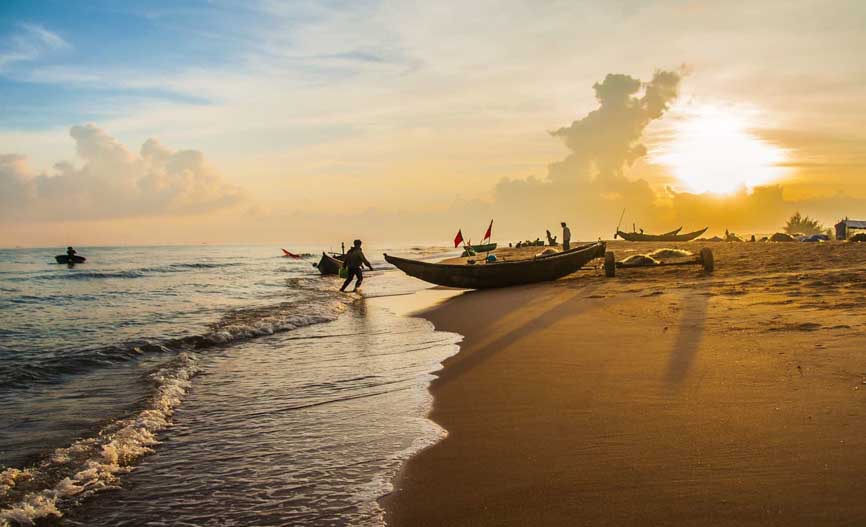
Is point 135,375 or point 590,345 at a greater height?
point 590,345

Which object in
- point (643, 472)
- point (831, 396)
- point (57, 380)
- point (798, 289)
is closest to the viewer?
point (643, 472)

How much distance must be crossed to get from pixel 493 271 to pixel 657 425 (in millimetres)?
14431

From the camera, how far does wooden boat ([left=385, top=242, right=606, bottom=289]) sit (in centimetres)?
1866

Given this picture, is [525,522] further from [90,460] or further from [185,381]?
[185,381]

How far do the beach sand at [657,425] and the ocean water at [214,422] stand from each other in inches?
20.8

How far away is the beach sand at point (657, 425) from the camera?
303cm

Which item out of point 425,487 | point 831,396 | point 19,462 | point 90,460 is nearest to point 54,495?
point 90,460

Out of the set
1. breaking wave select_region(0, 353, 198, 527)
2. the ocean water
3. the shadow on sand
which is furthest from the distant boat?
the shadow on sand

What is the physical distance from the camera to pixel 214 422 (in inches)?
222

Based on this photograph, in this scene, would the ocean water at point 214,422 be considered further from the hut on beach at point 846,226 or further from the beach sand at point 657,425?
the hut on beach at point 846,226

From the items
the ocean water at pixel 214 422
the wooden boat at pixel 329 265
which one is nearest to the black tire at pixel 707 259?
the ocean water at pixel 214 422

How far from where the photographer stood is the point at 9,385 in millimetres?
8094

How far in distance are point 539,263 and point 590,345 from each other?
11.3m

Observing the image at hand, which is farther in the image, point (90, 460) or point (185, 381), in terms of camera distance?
point (185, 381)
